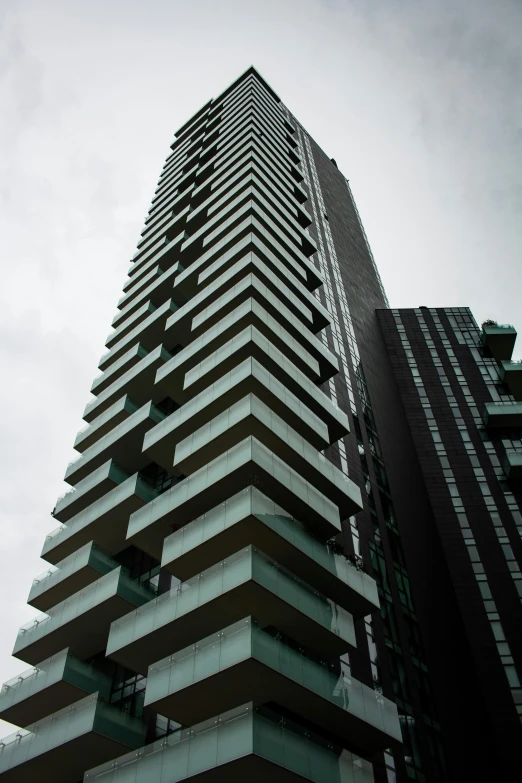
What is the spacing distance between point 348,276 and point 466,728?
39.0 metres

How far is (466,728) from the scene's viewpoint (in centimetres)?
3164

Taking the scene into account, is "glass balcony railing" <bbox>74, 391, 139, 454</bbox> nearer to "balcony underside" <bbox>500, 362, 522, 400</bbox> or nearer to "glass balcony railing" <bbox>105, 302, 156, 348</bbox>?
"glass balcony railing" <bbox>105, 302, 156, 348</bbox>

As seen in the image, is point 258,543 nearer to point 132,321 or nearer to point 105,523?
point 105,523

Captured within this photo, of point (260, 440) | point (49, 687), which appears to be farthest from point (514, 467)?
point (49, 687)

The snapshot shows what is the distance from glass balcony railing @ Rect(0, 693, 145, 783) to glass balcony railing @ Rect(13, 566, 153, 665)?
11.0ft

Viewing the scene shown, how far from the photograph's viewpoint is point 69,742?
2034 centimetres

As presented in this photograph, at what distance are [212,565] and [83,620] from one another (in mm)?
6307

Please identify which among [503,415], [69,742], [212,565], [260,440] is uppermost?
[503,415]

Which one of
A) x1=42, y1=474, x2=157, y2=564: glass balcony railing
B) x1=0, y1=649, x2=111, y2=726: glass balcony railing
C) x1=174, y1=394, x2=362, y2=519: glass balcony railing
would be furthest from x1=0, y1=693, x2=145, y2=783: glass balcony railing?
x1=174, y1=394, x2=362, y2=519: glass balcony railing

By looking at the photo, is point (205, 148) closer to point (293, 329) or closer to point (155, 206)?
point (155, 206)

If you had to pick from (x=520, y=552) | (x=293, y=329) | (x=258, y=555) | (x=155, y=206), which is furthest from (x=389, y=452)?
(x=155, y=206)

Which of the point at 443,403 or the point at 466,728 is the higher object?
the point at 443,403

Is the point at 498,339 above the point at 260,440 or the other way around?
above

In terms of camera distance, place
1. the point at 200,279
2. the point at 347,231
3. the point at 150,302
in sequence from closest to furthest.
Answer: the point at 200,279 → the point at 150,302 → the point at 347,231
